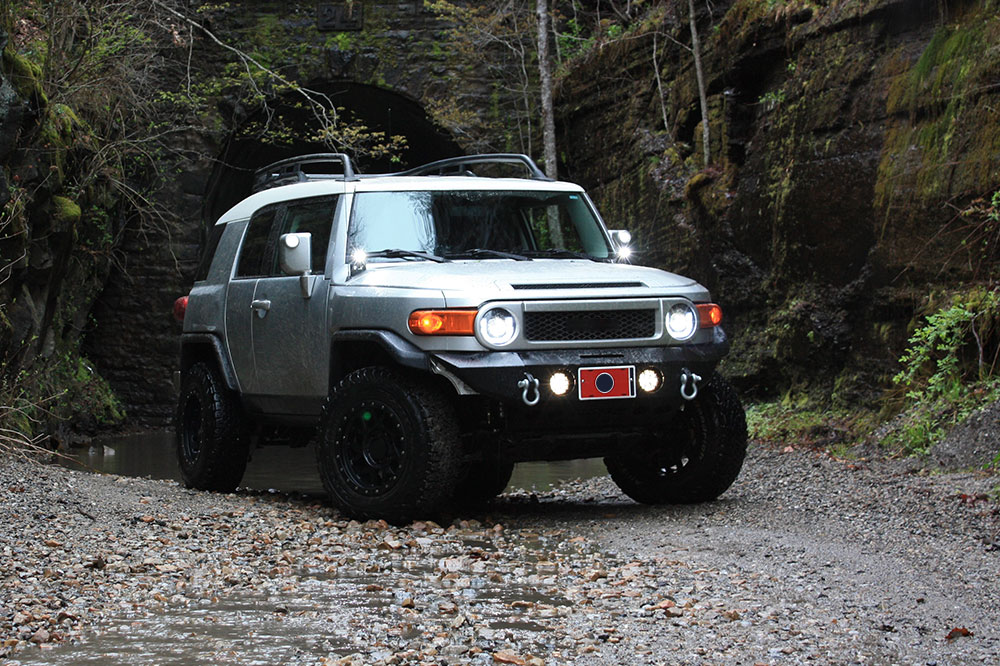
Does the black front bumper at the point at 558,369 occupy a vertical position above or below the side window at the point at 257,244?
Result: below

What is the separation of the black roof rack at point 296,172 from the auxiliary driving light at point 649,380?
7.36 feet

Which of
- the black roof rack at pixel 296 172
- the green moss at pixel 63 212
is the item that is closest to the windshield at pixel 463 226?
the black roof rack at pixel 296 172

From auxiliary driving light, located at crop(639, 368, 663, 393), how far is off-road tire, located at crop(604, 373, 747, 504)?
40 cm

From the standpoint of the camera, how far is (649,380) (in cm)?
662

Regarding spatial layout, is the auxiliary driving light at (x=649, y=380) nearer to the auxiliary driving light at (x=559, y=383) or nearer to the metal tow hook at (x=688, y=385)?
the metal tow hook at (x=688, y=385)

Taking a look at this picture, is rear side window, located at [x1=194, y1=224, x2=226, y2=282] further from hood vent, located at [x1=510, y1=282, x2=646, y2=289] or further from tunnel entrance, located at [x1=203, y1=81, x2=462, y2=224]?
tunnel entrance, located at [x1=203, y1=81, x2=462, y2=224]

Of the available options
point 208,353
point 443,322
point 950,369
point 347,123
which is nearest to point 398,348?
point 443,322

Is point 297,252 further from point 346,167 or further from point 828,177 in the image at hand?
point 828,177

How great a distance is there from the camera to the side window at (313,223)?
749cm

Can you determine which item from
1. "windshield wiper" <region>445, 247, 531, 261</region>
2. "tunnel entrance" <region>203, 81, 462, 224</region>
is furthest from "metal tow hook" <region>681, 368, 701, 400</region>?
"tunnel entrance" <region>203, 81, 462, 224</region>

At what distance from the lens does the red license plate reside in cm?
645

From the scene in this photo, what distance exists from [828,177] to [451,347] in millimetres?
6718

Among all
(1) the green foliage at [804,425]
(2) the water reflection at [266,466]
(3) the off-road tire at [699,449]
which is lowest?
(2) the water reflection at [266,466]

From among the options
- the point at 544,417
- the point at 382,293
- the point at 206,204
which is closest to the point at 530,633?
the point at 544,417
